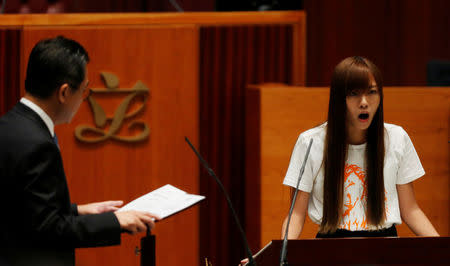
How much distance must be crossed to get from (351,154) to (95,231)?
874 mm

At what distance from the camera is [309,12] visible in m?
4.52

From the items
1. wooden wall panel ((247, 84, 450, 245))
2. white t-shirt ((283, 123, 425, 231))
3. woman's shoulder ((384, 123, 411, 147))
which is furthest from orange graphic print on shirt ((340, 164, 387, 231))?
wooden wall panel ((247, 84, 450, 245))

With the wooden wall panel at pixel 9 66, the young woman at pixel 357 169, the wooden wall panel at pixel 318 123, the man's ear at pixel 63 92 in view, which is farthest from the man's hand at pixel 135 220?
the wooden wall panel at pixel 9 66

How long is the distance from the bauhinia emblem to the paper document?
1.33 metres

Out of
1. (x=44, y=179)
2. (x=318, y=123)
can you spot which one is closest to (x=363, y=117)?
(x=318, y=123)

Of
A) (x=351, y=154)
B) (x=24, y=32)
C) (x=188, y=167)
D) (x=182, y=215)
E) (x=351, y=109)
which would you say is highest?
(x=24, y=32)

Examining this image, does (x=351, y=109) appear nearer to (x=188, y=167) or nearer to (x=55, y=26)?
(x=188, y=167)

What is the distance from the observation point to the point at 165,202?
1771 mm

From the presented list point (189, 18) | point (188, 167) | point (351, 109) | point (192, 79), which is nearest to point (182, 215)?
point (188, 167)

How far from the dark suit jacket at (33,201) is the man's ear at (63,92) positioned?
7 cm

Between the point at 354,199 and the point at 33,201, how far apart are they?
1.00 m

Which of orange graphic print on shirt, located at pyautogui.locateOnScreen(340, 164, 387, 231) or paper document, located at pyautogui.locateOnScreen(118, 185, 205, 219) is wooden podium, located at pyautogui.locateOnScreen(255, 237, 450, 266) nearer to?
paper document, located at pyautogui.locateOnScreen(118, 185, 205, 219)

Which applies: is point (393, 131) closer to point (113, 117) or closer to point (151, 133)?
point (151, 133)

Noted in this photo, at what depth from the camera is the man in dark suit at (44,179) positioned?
4.88 ft
